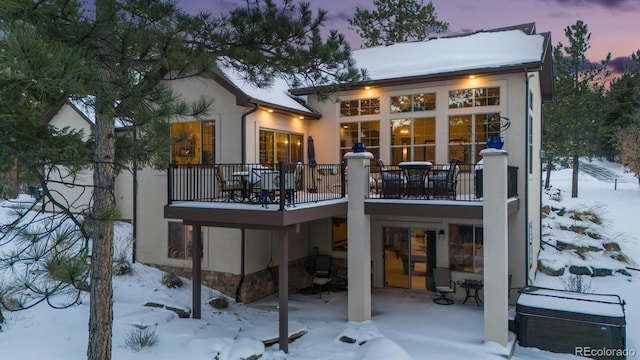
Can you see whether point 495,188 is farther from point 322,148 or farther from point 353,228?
point 322,148

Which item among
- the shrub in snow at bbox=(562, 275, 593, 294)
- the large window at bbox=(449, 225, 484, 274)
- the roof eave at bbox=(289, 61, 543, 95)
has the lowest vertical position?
the shrub in snow at bbox=(562, 275, 593, 294)

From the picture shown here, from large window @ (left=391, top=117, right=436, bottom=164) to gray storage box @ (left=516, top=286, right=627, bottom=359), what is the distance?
4.85m

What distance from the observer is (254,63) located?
7.11m

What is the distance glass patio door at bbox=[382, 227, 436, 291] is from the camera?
12.1 m

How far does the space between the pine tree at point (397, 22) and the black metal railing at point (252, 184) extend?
16610 mm

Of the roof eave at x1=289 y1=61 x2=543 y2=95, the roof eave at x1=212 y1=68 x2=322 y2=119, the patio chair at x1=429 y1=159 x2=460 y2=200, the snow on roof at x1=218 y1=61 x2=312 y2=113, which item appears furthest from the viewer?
the snow on roof at x1=218 y1=61 x2=312 y2=113

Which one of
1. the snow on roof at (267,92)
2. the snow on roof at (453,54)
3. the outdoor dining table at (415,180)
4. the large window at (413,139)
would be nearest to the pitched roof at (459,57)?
the snow on roof at (453,54)

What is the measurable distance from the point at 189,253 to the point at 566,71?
25.9 meters

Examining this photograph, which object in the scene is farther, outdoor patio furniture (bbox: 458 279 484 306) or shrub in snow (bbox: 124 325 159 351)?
A: outdoor patio furniture (bbox: 458 279 484 306)

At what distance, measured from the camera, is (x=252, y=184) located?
9.07 meters

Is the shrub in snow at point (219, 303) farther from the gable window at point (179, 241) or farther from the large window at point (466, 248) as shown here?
the large window at point (466, 248)

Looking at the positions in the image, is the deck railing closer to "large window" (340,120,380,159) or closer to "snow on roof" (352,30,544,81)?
"large window" (340,120,380,159)

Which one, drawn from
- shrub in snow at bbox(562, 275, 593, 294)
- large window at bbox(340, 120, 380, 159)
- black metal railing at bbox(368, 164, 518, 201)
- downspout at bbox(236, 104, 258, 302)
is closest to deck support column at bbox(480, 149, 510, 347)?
black metal railing at bbox(368, 164, 518, 201)

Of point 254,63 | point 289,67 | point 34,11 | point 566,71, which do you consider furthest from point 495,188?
point 566,71
